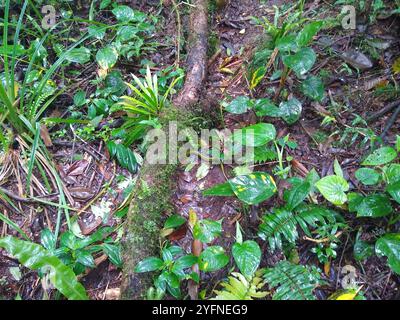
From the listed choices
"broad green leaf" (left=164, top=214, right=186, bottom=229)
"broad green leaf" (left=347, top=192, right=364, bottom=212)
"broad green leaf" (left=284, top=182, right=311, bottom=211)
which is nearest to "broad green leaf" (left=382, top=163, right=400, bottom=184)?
"broad green leaf" (left=347, top=192, right=364, bottom=212)

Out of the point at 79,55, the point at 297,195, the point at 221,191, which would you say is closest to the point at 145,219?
the point at 221,191

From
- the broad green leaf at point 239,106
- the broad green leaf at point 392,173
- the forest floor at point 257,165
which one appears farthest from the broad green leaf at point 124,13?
the broad green leaf at point 392,173

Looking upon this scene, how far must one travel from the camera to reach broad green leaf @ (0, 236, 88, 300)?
1653mm

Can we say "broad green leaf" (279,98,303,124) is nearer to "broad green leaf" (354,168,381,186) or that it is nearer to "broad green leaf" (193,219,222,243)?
Result: "broad green leaf" (354,168,381,186)

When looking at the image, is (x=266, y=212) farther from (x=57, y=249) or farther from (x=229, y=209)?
(x=57, y=249)

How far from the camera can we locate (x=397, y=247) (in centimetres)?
163

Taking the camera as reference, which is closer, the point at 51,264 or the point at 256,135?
the point at 51,264

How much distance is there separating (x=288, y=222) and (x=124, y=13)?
2.29 meters

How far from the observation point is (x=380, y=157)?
191 centimetres

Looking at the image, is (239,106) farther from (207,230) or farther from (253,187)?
(207,230)

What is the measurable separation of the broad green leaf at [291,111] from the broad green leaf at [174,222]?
97cm

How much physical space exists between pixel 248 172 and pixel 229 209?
10.3 inches
